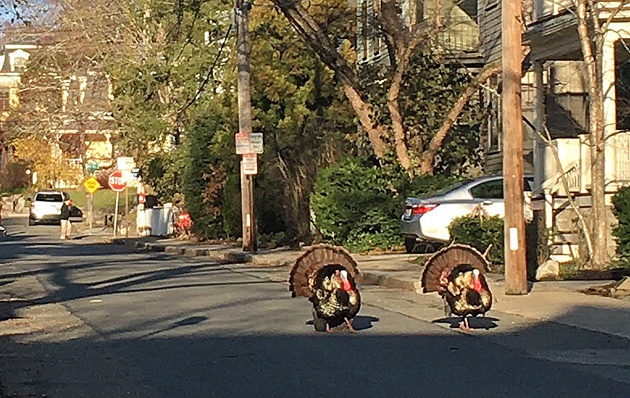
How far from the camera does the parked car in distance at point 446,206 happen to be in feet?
70.8

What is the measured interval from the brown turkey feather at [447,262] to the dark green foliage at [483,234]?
6.80 meters

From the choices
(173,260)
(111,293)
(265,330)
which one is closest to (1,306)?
(111,293)

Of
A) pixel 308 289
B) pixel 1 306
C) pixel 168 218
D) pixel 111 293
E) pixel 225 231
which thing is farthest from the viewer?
pixel 168 218

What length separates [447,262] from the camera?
40.1 feet

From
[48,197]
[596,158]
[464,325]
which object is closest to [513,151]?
[596,158]

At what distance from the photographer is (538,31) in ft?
69.9

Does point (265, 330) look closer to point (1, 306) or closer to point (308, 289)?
point (308, 289)

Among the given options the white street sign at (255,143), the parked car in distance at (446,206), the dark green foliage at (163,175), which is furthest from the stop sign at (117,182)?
the parked car in distance at (446,206)

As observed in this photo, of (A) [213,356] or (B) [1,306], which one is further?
(B) [1,306]

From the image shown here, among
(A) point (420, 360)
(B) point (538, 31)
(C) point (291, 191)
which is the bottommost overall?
(A) point (420, 360)

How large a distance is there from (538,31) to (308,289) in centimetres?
1132

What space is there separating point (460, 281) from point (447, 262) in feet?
2.03

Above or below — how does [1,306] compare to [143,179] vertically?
below

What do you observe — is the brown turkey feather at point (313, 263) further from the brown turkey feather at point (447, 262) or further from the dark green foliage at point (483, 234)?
the dark green foliage at point (483, 234)
